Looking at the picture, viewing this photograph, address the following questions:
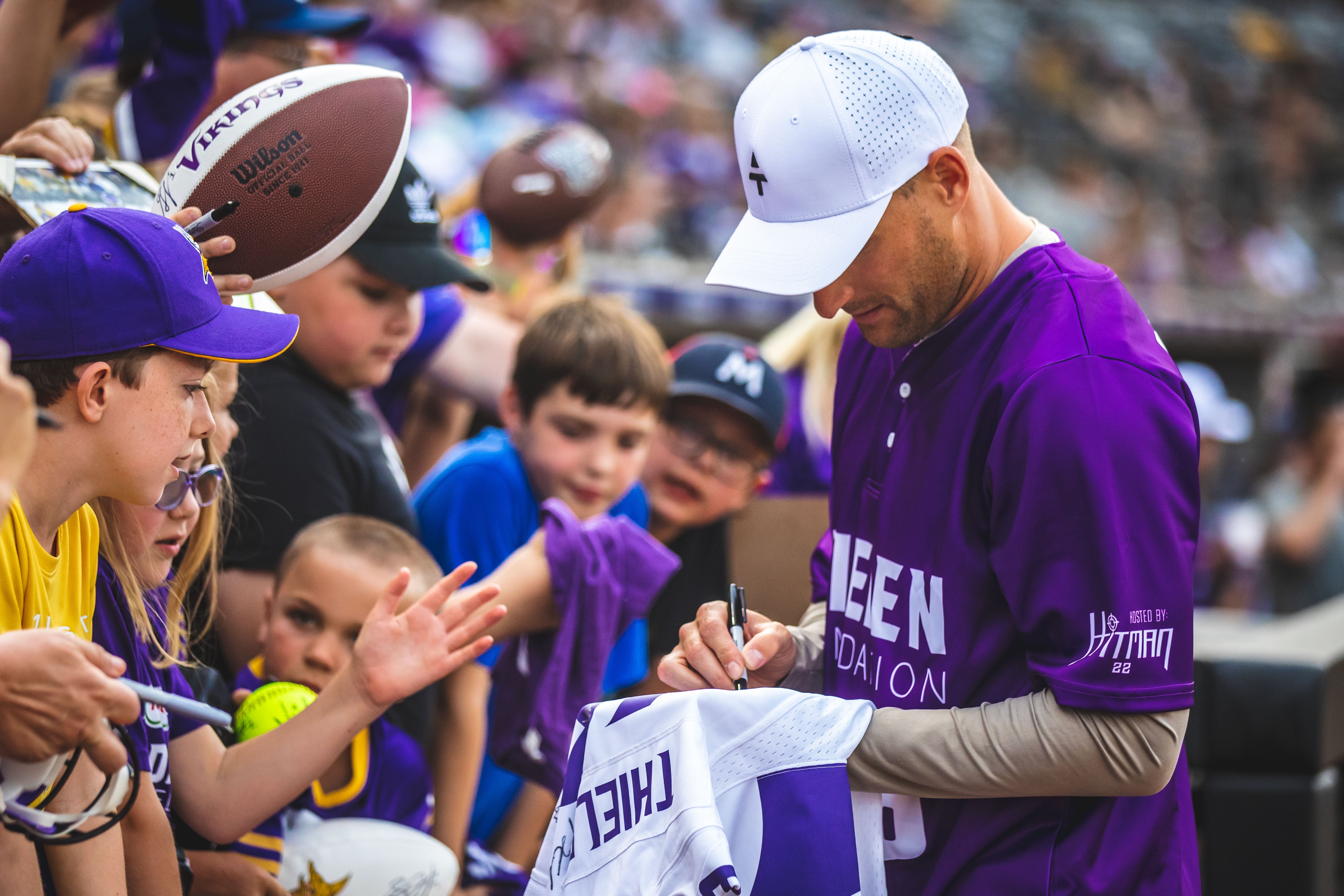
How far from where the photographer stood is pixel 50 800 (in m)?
1.42

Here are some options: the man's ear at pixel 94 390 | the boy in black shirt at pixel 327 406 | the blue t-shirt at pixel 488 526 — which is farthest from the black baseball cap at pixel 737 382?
the man's ear at pixel 94 390

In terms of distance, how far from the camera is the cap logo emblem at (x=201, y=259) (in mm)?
1727

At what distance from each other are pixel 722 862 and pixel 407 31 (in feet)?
29.2

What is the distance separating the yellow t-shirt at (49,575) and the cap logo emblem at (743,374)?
1869 mm

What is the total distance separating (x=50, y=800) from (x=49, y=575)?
323 millimetres

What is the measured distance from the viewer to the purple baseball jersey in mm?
2127

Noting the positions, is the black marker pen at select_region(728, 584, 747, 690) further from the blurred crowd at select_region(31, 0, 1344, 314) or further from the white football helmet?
the blurred crowd at select_region(31, 0, 1344, 314)

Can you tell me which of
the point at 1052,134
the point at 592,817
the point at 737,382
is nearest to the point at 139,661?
the point at 592,817

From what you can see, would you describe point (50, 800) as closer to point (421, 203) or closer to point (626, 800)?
point (626, 800)

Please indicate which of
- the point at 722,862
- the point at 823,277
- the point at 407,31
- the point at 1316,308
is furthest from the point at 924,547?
the point at 1316,308

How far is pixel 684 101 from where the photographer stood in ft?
36.0

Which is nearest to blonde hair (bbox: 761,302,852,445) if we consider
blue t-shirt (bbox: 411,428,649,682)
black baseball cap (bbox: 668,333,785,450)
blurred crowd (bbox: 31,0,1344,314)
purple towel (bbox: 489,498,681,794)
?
black baseball cap (bbox: 668,333,785,450)

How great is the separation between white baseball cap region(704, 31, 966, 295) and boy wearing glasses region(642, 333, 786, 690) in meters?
1.54

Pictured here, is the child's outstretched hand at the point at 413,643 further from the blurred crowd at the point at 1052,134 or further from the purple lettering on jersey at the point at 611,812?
the blurred crowd at the point at 1052,134
